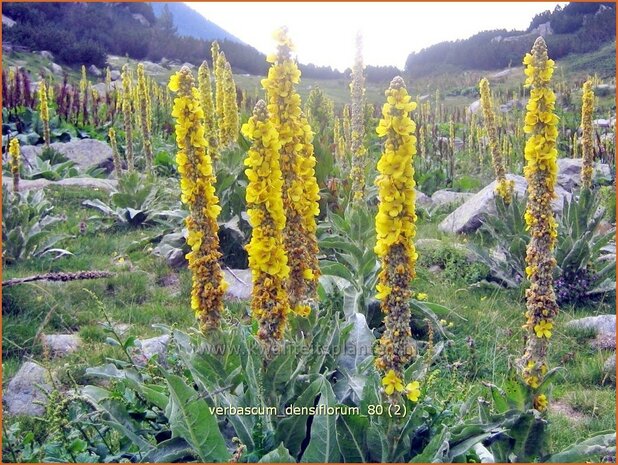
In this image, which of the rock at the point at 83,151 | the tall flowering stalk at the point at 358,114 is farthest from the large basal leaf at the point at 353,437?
the rock at the point at 83,151

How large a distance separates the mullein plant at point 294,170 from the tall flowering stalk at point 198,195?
14.6 inches

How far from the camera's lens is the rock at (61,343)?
485cm

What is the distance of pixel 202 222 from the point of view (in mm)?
2906

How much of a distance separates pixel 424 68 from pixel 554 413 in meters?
39.9

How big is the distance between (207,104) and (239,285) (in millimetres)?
2823

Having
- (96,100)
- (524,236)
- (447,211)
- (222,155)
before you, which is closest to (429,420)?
(524,236)

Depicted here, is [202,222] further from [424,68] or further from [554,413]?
[424,68]

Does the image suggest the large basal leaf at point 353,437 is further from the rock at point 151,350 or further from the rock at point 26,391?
the rock at point 26,391

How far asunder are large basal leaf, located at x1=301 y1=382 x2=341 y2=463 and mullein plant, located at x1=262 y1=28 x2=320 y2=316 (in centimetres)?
59

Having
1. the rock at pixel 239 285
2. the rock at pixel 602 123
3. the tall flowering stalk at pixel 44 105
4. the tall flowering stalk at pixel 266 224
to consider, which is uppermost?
the tall flowering stalk at pixel 44 105

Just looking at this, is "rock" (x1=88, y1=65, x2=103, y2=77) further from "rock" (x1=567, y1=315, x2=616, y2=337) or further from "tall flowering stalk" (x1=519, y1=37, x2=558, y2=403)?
"tall flowering stalk" (x1=519, y1=37, x2=558, y2=403)

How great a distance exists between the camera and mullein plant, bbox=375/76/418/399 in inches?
92.8

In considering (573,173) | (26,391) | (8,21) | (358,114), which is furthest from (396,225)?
(8,21)

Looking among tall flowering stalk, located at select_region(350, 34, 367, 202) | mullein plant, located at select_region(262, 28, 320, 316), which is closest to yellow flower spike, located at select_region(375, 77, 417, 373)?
mullein plant, located at select_region(262, 28, 320, 316)
